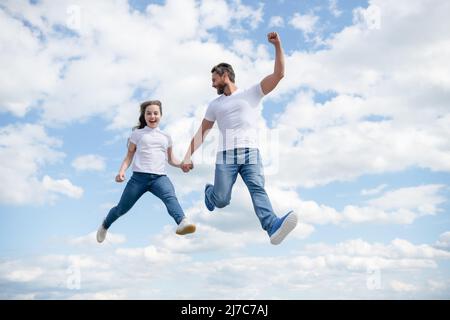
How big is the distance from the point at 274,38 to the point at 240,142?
151 cm

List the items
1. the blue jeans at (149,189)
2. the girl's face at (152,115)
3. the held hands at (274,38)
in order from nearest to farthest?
the held hands at (274,38), the blue jeans at (149,189), the girl's face at (152,115)

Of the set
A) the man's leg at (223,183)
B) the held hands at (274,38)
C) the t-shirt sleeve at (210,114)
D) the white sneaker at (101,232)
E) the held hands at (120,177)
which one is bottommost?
the white sneaker at (101,232)

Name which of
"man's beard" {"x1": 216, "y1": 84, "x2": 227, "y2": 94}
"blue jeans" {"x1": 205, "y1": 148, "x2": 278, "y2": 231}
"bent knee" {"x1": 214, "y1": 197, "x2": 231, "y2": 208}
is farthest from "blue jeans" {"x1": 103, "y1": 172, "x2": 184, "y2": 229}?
"man's beard" {"x1": 216, "y1": 84, "x2": 227, "y2": 94}

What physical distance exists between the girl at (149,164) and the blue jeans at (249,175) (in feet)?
3.70

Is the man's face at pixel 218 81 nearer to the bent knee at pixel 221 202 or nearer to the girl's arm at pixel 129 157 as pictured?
the bent knee at pixel 221 202

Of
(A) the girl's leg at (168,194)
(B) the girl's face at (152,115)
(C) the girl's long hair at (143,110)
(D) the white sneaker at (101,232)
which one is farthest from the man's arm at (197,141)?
(D) the white sneaker at (101,232)

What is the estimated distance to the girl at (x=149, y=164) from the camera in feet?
27.3

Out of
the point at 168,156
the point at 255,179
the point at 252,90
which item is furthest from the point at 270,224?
the point at 168,156

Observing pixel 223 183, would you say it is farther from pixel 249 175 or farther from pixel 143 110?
pixel 143 110

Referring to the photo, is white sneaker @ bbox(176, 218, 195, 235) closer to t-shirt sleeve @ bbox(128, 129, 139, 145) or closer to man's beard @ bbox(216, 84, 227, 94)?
t-shirt sleeve @ bbox(128, 129, 139, 145)

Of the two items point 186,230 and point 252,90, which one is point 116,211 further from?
point 252,90
